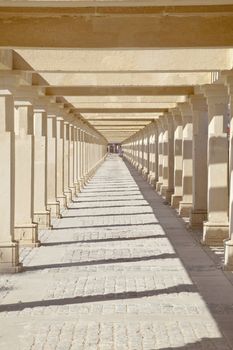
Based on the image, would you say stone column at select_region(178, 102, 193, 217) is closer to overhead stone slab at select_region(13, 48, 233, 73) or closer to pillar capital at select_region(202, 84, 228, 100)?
pillar capital at select_region(202, 84, 228, 100)

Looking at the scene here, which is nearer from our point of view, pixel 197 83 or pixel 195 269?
pixel 195 269

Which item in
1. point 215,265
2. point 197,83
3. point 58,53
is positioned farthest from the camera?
point 197,83

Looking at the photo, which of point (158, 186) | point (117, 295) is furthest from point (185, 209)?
point (158, 186)

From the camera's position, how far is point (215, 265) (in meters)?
15.4

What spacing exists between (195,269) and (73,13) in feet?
20.4

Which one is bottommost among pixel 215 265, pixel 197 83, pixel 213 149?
pixel 215 265

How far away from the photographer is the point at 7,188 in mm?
14773

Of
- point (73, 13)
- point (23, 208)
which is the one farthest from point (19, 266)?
point (73, 13)

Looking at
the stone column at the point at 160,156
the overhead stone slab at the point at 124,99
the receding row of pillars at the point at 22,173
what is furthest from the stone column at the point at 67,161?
the overhead stone slab at the point at 124,99

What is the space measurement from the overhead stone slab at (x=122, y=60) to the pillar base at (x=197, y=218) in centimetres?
753

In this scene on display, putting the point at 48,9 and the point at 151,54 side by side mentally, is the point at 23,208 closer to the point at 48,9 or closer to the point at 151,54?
the point at 151,54

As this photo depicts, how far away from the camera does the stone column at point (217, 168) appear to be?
1800 centimetres

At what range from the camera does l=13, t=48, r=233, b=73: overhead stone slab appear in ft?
46.0

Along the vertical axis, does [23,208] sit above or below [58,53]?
below
